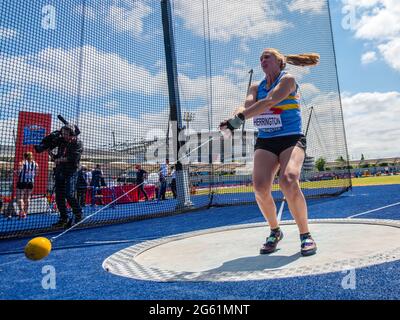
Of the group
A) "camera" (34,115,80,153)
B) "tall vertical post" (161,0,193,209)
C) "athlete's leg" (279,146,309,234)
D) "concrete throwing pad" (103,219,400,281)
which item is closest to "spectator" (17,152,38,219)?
"camera" (34,115,80,153)

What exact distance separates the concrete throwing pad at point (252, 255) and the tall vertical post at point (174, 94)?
171 inches

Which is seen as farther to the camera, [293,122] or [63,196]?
[63,196]

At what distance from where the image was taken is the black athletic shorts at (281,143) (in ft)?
10.9

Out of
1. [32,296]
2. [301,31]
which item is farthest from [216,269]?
[301,31]

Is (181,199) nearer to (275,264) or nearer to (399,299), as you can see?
(275,264)

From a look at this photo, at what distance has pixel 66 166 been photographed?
6902 millimetres

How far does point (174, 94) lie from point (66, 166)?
3.37m

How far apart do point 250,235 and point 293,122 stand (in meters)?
1.60

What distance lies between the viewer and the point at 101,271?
9.72 feet

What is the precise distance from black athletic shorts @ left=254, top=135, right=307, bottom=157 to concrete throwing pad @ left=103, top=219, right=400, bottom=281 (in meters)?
0.95

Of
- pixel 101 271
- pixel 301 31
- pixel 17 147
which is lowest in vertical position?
pixel 101 271

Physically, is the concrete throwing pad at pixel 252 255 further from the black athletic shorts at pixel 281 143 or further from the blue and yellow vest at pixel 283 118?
the blue and yellow vest at pixel 283 118
